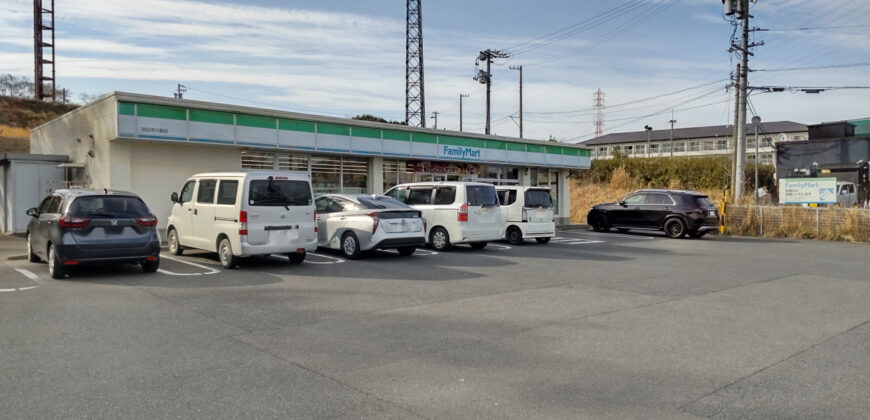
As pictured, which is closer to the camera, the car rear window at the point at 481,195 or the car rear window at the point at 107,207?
the car rear window at the point at 107,207

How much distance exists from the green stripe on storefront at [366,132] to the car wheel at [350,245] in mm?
7159

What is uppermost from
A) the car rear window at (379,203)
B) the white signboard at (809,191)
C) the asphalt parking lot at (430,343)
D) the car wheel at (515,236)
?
the white signboard at (809,191)

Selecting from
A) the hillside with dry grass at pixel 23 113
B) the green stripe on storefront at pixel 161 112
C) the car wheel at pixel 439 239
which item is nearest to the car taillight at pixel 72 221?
the green stripe on storefront at pixel 161 112

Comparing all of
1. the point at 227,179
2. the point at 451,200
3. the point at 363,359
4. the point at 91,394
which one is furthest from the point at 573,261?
the point at 91,394

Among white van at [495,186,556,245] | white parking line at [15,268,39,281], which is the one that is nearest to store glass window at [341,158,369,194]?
white van at [495,186,556,245]

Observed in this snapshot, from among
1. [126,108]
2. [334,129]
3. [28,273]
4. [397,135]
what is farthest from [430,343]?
[397,135]

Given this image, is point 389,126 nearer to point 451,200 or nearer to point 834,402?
point 451,200

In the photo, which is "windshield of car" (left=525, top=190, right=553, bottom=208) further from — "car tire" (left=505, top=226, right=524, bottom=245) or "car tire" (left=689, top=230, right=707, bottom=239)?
"car tire" (left=689, top=230, right=707, bottom=239)

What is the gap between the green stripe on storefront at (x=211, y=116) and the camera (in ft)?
53.1

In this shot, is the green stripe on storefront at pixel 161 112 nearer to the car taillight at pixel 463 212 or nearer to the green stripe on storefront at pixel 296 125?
the green stripe on storefront at pixel 296 125

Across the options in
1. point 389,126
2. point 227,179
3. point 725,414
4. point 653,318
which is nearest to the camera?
point 725,414

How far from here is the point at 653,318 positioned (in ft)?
24.7

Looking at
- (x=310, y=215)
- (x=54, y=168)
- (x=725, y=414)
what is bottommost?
(x=725, y=414)

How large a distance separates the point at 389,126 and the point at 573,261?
963 centimetres
